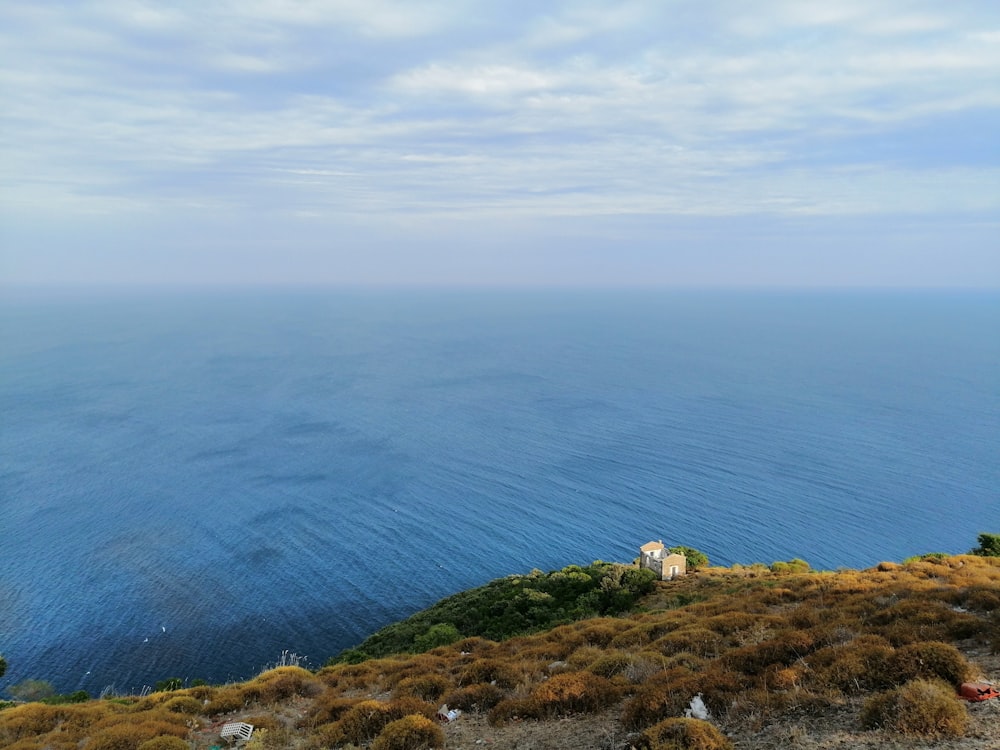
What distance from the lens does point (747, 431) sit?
9006cm

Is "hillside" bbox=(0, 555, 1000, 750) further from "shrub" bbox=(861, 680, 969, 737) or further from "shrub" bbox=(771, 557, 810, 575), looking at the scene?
"shrub" bbox=(771, 557, 810, 575)

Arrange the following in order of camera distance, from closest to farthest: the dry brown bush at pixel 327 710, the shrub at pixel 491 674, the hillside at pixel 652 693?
the hillside at pixel 652 693, the dry brown bush at pixel 327 710, the shrub at pixel 491 674

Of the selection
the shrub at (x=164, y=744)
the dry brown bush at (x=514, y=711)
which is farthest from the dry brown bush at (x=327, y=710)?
the dry brown bush at (x=514, y=711)

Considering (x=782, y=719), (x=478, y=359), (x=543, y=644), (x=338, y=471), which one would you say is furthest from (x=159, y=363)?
(x=782, y=719)

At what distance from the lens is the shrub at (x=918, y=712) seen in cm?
877

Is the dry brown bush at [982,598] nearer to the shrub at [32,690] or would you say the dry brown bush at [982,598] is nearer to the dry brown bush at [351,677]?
the dry brown bush at [351,677]

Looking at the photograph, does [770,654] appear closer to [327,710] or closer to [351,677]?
[327,710]

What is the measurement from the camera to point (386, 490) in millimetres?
68875

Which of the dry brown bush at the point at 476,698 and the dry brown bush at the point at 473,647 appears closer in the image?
the dry brown bush at the point at 476,698

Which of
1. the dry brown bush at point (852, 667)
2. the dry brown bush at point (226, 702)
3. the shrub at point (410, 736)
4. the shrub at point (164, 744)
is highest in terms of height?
the dry brown bush at point (852, 667)

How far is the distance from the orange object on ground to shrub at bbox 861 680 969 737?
475 mm

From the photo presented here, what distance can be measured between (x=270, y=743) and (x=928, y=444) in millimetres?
99156

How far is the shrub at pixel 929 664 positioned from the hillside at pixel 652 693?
27 mm

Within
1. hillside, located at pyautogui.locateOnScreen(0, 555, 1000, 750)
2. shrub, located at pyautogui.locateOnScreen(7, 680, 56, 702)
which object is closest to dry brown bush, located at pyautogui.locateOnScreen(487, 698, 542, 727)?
hillside, located at pyautogui.locateOnScreen(0, 555, 1000, 750)
